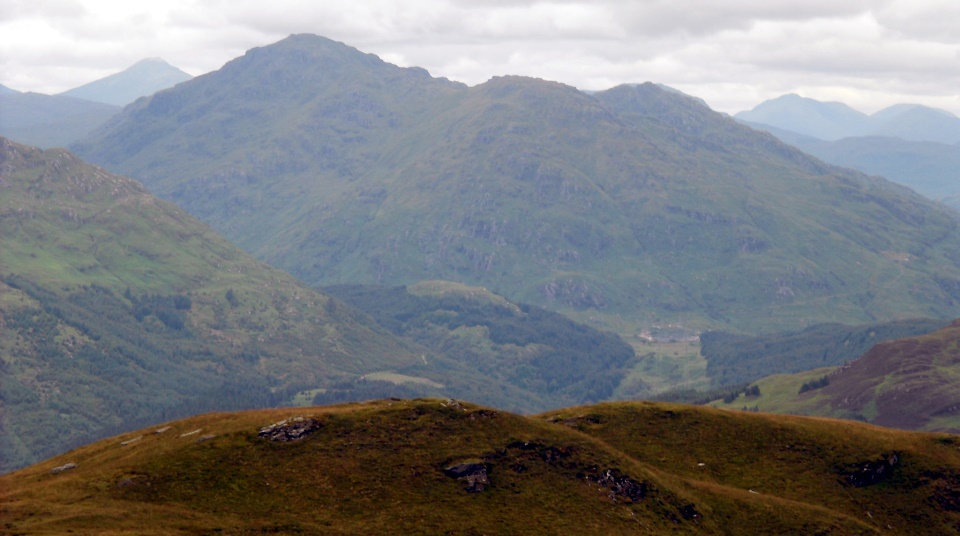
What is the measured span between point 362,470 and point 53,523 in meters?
52.8

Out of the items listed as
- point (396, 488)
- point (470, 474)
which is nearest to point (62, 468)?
point (396, 488)

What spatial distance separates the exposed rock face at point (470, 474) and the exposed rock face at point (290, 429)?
2774 cm

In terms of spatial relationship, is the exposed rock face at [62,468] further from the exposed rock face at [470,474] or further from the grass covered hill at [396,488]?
the exposed rock face at [470,474]

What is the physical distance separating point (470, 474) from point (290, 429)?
3533 cm

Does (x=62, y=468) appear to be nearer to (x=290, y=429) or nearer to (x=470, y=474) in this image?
(x=290, y=429)

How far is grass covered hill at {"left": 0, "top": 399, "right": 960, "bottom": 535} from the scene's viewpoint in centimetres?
15275

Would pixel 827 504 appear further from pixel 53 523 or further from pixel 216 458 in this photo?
pixel 53 523

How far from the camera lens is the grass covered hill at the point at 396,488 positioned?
15275cm

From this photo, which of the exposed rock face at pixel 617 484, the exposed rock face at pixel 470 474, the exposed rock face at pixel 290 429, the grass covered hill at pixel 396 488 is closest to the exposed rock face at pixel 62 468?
the grass covered hill at pixel 396 488

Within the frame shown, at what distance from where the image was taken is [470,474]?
176875 millimetres

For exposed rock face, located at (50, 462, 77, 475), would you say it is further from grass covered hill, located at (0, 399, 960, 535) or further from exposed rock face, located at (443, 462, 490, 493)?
exposed rock face, located at (443, 462, 490, 493)

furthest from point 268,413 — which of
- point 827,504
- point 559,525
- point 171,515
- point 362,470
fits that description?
point 827,504

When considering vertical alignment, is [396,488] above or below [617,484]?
above

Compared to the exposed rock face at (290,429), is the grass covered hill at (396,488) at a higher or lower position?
lower
